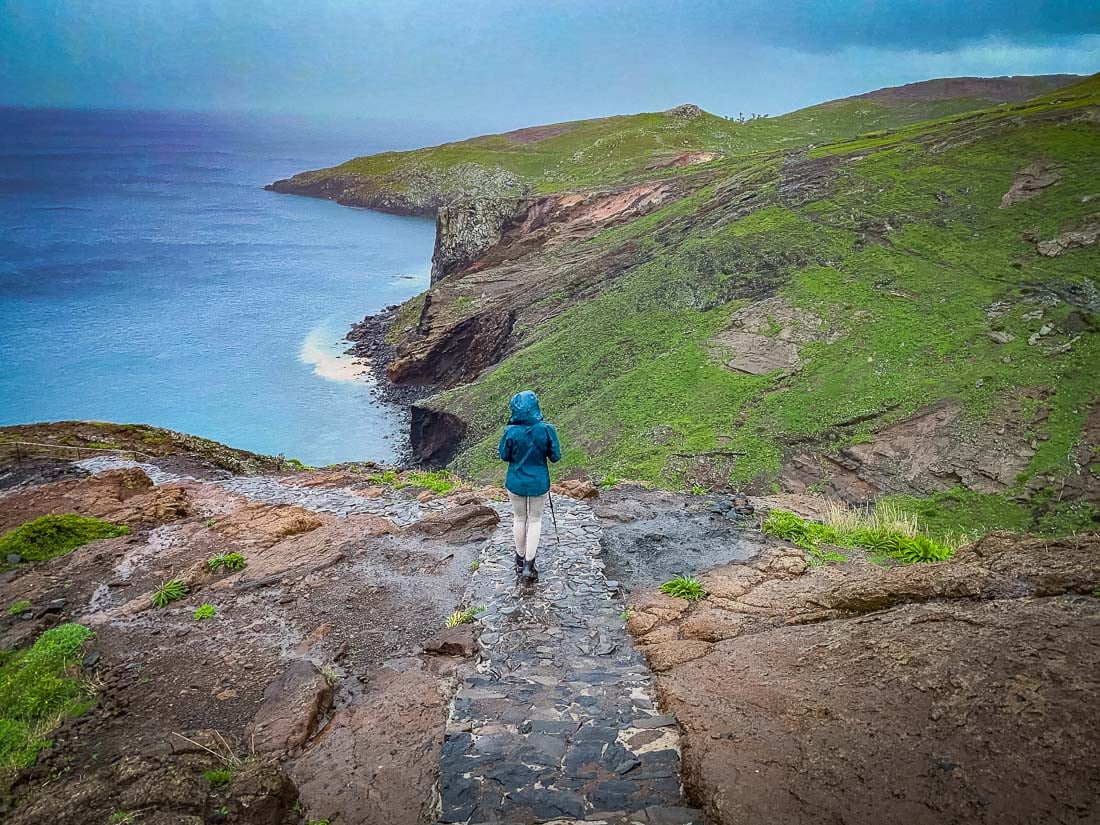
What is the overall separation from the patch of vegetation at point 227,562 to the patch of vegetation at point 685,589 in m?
6.72

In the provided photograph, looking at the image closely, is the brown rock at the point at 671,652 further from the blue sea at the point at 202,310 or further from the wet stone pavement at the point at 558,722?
the blue sea at the point at 202,310

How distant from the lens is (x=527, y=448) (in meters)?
8.70

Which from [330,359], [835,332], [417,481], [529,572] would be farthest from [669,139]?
[529,572]

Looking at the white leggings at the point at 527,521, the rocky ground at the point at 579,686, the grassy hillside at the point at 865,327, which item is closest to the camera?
the rocky ground at the point at 579,686

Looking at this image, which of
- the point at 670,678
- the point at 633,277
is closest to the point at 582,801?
the point at 670,678

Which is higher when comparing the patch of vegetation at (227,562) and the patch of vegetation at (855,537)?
the patch of vegetation at (855,537)

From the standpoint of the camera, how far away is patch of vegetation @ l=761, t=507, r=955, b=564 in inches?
393

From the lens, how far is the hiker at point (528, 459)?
8633 mm

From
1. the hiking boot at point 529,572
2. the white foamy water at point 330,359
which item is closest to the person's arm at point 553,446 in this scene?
the hiking boot at point 529,572

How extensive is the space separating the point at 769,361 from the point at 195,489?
57.0 ft

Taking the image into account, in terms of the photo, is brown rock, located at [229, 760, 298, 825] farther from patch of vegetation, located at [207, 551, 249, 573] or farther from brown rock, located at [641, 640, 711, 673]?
patch of vegetation, located at [207, 551, 249, 573]

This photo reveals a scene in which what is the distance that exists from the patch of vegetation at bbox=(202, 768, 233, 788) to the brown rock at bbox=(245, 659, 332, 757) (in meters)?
0.72

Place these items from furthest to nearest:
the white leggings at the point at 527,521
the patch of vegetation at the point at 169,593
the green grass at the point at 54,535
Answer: the green grass at the point at 54,535, the patch of vegetation at the point at 169,593, the white leggings at the point at 527,521

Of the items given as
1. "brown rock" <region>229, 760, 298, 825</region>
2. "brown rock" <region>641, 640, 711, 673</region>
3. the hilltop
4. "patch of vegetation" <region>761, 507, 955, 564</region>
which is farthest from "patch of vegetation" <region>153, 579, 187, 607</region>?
the hilltop
